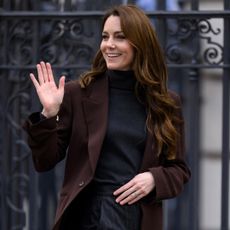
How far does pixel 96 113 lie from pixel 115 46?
28cm

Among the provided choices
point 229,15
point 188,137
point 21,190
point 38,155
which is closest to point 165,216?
point 188,137

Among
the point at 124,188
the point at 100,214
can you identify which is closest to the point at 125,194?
the point at 124,188

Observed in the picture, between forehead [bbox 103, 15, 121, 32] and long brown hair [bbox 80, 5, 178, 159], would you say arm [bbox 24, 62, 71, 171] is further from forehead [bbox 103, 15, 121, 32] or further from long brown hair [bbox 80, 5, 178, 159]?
forehead [bbox 103, 15, 121, 32]

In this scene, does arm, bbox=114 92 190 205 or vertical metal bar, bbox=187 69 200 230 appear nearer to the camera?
A: arm, bbox=114 92 190 205

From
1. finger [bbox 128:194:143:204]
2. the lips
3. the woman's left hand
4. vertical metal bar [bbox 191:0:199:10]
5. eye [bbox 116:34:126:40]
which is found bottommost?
finger [bbox 128:194:143:204]

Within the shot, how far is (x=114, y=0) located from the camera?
4.93 meters

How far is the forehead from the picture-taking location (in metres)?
3.27

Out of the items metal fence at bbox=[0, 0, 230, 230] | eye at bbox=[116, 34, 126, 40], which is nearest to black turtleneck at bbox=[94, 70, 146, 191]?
eye at bbox=[116, 34, 126, 40]

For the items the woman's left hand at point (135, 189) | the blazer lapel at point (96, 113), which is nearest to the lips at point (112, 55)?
the blazer lapel at point (96, 113)

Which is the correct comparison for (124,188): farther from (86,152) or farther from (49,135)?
(49,135)

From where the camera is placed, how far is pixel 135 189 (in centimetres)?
320

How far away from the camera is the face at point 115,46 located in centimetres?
328

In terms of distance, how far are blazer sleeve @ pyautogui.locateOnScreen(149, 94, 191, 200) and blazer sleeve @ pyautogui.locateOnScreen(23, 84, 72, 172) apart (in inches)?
14.6

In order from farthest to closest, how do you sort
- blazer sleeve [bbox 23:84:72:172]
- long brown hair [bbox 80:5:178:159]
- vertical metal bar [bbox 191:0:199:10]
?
vertical metal bar [bbox 191:0:199:10] → long brown hair [bbox 80:5:178:159] → blazer sleeve [bbox 23:84:72:172]
